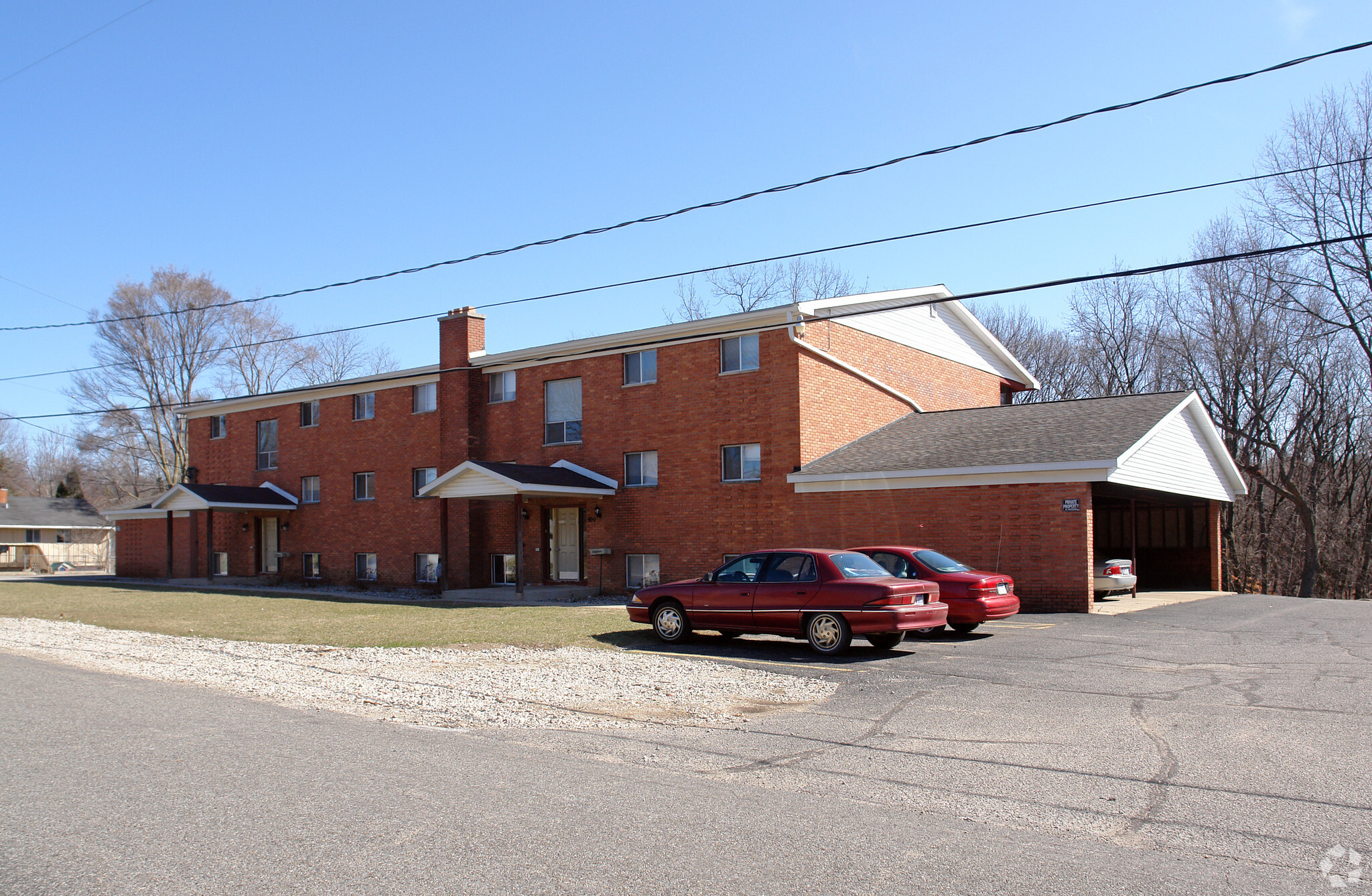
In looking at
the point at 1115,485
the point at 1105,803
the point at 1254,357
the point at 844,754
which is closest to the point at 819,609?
the point at 844,754

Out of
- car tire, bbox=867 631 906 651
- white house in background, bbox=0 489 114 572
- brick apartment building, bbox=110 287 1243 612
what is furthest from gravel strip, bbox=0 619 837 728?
white house in background, bbox=0 489 114 572

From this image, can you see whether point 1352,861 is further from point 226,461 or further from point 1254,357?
point 226,461

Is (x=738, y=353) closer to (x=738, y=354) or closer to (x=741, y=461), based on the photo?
(x=738, y=354)

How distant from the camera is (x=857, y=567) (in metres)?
13.9

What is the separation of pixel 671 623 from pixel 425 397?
61.3 ft

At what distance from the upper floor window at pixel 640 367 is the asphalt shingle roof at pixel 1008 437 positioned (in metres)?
5.12

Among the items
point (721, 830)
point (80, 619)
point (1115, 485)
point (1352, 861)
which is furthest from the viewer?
point (1115, 485)

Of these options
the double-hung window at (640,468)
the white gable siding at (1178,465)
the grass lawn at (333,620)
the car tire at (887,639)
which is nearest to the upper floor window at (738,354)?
the double-hung window at (640,468)

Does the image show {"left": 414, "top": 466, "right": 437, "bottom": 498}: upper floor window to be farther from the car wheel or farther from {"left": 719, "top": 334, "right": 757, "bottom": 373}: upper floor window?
the car wheel

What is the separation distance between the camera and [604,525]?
26.6 m

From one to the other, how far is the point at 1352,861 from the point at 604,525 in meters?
22.1

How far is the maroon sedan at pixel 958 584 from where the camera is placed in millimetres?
15148

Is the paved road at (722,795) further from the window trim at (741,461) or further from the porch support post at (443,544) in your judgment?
the porch support post at (443,544)

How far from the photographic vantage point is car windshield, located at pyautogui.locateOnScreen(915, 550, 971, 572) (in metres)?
15.6
